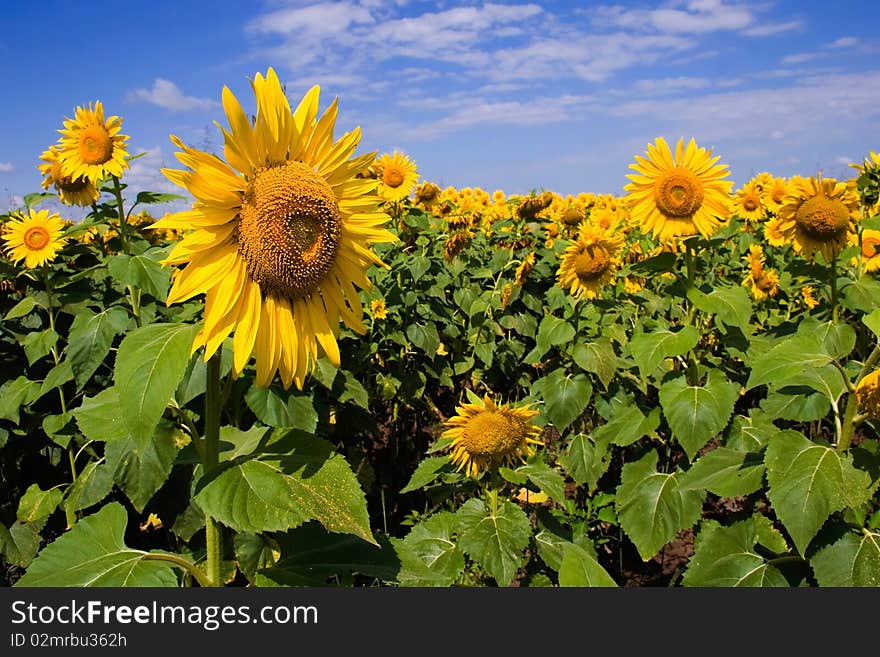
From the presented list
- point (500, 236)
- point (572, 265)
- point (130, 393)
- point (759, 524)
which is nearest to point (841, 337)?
point (759, 524)

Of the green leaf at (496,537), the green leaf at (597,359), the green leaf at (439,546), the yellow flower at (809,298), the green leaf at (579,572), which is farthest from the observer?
the yellow flower at (809,298)

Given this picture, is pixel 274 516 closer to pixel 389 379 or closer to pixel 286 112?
pixel 286 112

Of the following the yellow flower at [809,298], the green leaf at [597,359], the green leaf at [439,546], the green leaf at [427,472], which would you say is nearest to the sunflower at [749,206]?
the yellow flower at [809,298]

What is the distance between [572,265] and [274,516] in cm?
314

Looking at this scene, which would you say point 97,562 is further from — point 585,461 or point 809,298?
point 809,298

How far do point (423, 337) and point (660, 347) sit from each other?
2.30 metres

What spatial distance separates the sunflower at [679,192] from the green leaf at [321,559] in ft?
8.48

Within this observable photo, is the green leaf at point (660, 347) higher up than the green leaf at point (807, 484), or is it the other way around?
the green leaf at point (660, 347)

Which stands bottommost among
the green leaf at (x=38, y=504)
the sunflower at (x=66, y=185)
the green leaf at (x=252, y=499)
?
the green leaf at (x=38, y=504)

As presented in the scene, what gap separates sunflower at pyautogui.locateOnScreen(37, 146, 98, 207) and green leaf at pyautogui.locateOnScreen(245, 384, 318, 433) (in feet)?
6.70

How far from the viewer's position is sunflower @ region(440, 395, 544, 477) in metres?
2.82

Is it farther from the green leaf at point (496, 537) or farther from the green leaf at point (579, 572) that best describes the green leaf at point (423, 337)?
the green leaf at point (579, 572)

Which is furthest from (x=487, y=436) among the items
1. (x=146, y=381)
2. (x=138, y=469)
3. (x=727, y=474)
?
(x=146, y=381)

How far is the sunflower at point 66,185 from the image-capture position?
4.33 m
